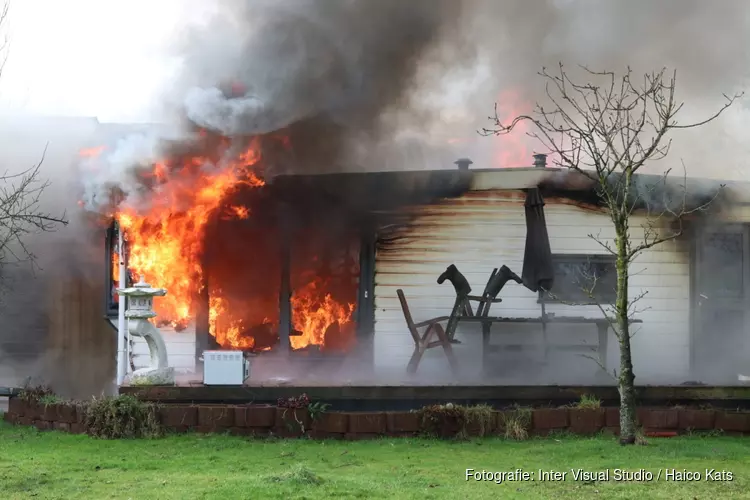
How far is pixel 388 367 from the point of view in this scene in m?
11.2

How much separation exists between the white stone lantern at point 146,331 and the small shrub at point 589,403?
5114mm

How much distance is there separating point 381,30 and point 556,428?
7.19m

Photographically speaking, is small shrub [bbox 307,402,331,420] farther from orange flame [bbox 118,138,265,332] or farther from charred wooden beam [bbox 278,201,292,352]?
orange flame [bbox 118,138,265,332]

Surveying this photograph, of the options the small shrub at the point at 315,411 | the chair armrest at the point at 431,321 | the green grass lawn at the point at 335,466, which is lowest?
the green grass lawn at the point at 335,466

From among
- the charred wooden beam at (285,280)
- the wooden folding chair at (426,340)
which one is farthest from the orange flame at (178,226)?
the wooden folding chair at (426,340)

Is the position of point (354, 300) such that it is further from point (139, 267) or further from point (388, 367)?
point (139, 267)

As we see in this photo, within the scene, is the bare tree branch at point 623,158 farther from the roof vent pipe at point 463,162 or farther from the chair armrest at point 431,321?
the chair armrest at point 431,321

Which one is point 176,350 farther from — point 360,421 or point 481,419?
point 481,419

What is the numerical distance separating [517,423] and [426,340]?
231cm

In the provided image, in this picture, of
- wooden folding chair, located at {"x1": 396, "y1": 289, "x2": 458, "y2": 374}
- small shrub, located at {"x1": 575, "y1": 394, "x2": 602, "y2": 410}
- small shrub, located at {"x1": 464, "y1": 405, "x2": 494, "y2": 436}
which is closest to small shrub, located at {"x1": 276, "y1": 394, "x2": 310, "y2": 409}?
small shrub, located at {"x1": 464, "y1": 405, "x2": 494, "y2": 436}

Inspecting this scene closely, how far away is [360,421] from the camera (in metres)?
8.59

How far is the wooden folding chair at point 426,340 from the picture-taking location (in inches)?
415

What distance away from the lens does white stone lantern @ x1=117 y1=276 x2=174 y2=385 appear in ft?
30.5

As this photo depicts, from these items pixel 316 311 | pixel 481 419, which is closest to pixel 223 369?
pixel 316 311
